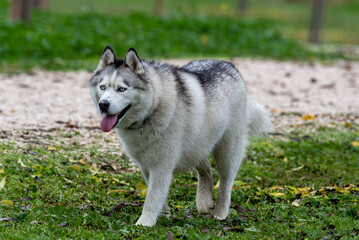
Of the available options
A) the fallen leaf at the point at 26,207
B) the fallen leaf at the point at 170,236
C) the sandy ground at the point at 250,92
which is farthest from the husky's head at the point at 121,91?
the sandy ground at the point at 250,92

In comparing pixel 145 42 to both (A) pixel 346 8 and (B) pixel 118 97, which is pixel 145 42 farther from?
(A) pixel 346 8

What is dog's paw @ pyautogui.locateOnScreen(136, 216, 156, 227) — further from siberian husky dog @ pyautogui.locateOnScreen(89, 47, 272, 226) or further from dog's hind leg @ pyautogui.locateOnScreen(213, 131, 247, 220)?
dog's hind leg @ pyautogui.locateOnScreen(213, 131, 247, 220)

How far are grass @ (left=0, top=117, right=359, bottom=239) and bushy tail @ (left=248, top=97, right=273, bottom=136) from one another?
2.19 ft

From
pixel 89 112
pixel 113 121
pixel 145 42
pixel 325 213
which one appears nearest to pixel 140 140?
pixel 113 121

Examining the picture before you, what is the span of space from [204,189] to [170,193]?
53cm

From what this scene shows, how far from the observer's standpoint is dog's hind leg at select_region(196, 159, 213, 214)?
593 centimetres

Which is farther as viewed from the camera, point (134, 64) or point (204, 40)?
point (204, 40)

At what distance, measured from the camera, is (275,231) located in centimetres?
516

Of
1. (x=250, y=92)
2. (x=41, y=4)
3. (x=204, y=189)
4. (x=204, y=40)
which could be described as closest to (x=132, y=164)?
(x=204, y=189)

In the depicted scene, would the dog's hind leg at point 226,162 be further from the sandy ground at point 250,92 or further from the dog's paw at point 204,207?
the sandy ground at point 250,92

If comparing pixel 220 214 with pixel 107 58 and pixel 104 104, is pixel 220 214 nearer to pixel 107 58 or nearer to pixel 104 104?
pixel 104 104

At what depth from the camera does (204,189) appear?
6039 mm

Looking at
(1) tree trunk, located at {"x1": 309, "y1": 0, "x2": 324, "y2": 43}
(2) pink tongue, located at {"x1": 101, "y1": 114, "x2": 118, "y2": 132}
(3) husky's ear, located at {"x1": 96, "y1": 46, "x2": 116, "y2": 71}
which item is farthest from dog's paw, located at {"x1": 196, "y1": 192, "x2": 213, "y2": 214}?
(1) tree trunk, located at {"x1": 309, "y1": 0, "x2": 324, "y2": 43}

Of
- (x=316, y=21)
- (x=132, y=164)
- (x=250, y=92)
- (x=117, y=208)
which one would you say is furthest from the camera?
(x=316, y=21)
